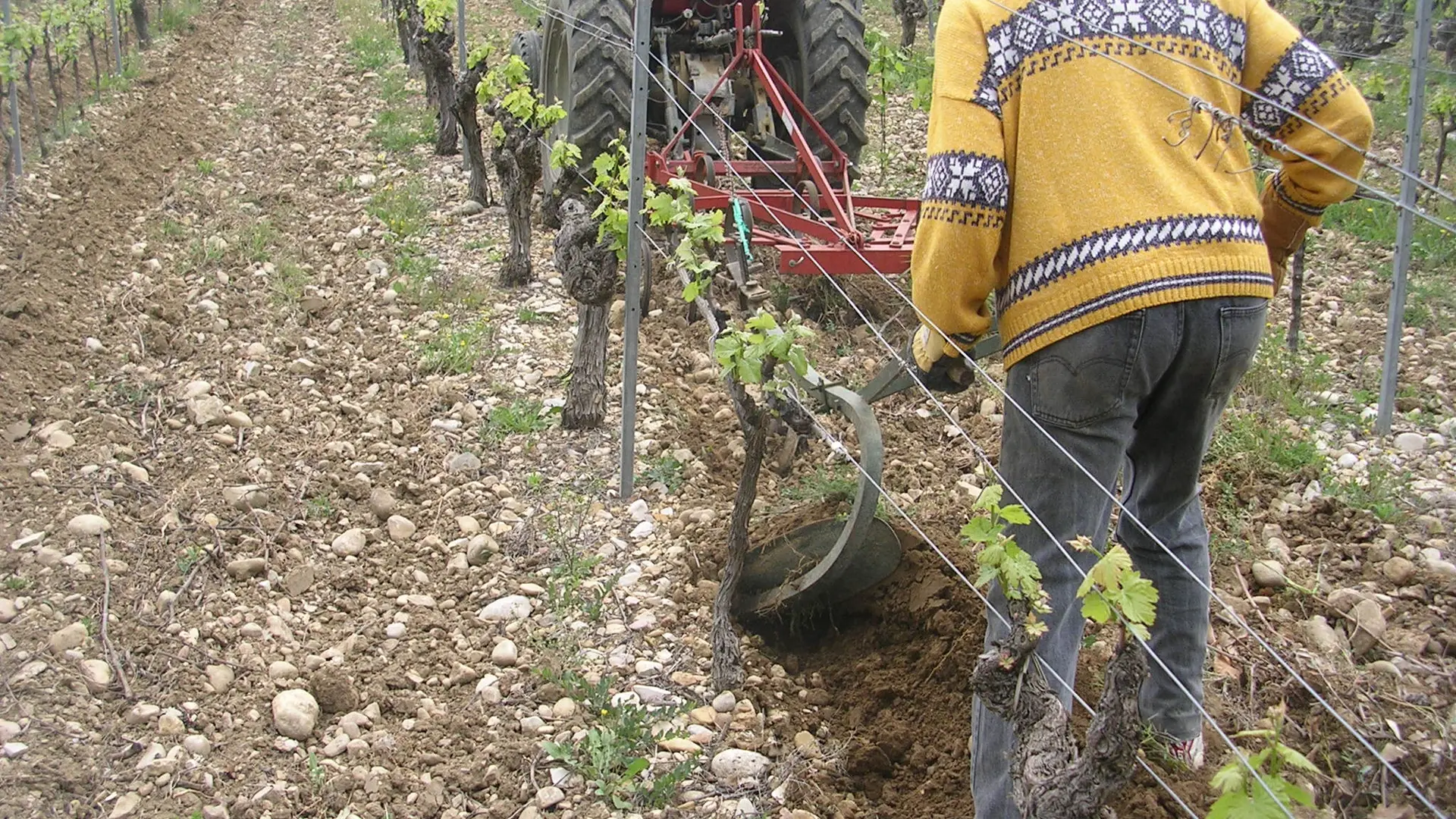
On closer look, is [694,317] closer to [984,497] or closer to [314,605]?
[314,605]

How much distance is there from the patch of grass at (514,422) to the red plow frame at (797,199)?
3.38 feet

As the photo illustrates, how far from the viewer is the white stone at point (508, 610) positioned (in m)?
3.57

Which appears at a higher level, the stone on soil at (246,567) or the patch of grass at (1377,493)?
the patch of grass at (1377,493)

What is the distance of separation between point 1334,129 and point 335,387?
404 centimetres

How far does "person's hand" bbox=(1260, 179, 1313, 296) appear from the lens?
97.5 inches

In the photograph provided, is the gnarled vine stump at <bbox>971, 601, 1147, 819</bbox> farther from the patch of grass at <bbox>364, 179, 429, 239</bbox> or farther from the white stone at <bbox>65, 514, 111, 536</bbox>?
the patch of grass at <bbox>364, 179, 429, 239</bbox>

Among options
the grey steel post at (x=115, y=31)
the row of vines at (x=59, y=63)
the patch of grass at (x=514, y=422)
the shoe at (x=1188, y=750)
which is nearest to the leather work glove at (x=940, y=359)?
the shoe at (x=1188, y=750)

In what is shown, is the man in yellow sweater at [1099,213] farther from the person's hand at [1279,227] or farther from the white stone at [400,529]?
the white stone at [400,529]

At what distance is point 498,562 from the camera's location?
12.7 feet

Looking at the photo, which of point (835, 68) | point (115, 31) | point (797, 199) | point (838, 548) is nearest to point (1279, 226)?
point (838, 548)

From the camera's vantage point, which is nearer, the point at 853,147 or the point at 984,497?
the point at 984,497

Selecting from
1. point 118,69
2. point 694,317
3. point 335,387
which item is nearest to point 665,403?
point 694,317

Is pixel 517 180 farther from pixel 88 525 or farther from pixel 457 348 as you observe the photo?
pixel 88 525

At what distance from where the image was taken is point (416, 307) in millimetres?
5797
